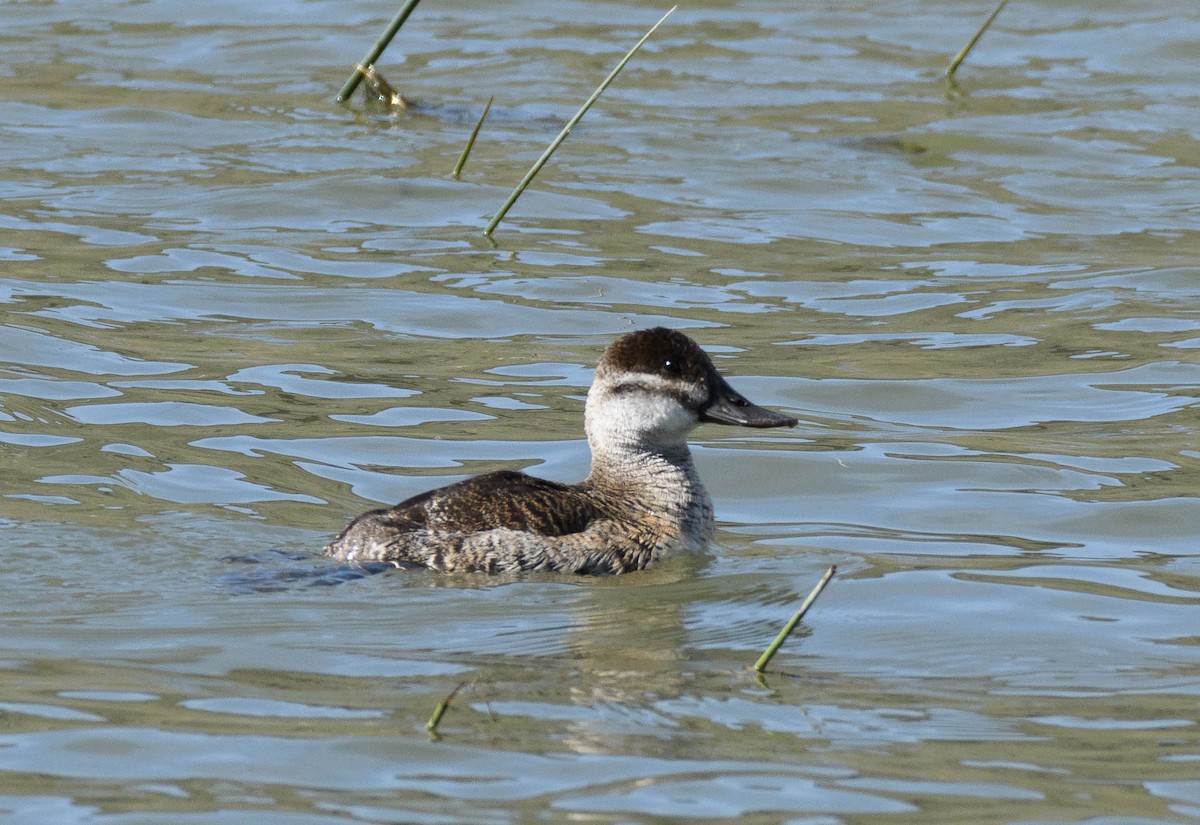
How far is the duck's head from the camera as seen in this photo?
837cm

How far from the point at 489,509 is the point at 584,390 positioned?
10.0ft

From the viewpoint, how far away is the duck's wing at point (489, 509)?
25.5ft

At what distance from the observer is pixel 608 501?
828 centimetres

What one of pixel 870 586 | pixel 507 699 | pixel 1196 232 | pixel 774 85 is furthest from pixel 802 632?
pixel 774 85

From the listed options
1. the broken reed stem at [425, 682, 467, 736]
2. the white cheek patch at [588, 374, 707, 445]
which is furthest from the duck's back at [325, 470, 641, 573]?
the broken reed stem at [425, 682, 467, 736]

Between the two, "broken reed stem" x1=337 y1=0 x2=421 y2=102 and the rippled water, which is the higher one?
"broken reed stem" x1=337 y1=0 x2=421 y2=102

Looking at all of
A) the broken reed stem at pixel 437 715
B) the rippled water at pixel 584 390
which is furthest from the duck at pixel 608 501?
the broken reed stem at pixel 437 715

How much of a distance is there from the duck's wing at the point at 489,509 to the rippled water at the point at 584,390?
0.22m

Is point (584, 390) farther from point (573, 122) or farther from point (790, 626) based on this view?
point (790, 626)

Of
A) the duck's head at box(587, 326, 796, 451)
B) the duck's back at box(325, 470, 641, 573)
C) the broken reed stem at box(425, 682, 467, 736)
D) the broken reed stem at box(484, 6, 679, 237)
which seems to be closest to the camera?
the broken reed stem at box(425, 682, 467, 736)

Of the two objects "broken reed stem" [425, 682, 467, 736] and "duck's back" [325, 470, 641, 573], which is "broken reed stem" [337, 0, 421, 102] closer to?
"duck's back" [325, 470, 641, 573]

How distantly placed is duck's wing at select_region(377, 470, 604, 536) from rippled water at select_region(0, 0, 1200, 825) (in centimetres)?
22

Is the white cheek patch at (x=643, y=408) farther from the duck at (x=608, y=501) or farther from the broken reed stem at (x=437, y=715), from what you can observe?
the broken reed stem at (x=437, y=715)

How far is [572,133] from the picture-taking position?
16.6m
